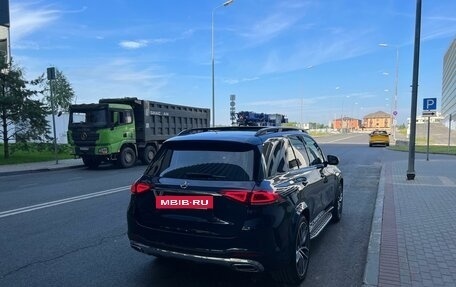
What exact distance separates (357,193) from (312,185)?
6.02 meters

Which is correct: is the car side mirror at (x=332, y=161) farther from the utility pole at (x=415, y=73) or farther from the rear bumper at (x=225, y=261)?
the utility pole at (x=415, y=73)

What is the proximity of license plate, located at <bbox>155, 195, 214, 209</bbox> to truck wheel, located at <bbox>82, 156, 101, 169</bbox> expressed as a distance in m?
15.1

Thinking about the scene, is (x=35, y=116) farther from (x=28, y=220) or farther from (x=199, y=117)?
(x=28, y=220)

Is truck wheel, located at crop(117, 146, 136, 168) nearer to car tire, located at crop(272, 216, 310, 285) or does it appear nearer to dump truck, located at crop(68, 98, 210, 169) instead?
dump truck, located at crop(68, 98, 210, 169)

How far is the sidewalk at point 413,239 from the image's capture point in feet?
14.9

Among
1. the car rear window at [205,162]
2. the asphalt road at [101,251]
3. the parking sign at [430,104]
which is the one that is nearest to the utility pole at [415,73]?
the asphalt road at [101,251]

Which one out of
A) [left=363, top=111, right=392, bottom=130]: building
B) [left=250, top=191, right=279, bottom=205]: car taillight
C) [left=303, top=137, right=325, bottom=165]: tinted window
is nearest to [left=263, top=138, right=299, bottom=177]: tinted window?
[left=250, top=191, right=279, bottom=205]: car taillight

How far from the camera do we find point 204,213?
4.09 m

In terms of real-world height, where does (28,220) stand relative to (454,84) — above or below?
below

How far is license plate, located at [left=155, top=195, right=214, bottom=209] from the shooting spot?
4082mm

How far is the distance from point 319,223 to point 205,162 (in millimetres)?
2284

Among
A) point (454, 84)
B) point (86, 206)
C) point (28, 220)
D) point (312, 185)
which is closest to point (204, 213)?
point (312, 185)

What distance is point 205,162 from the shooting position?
4.39m

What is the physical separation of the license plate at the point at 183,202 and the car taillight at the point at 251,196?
0.66ft
